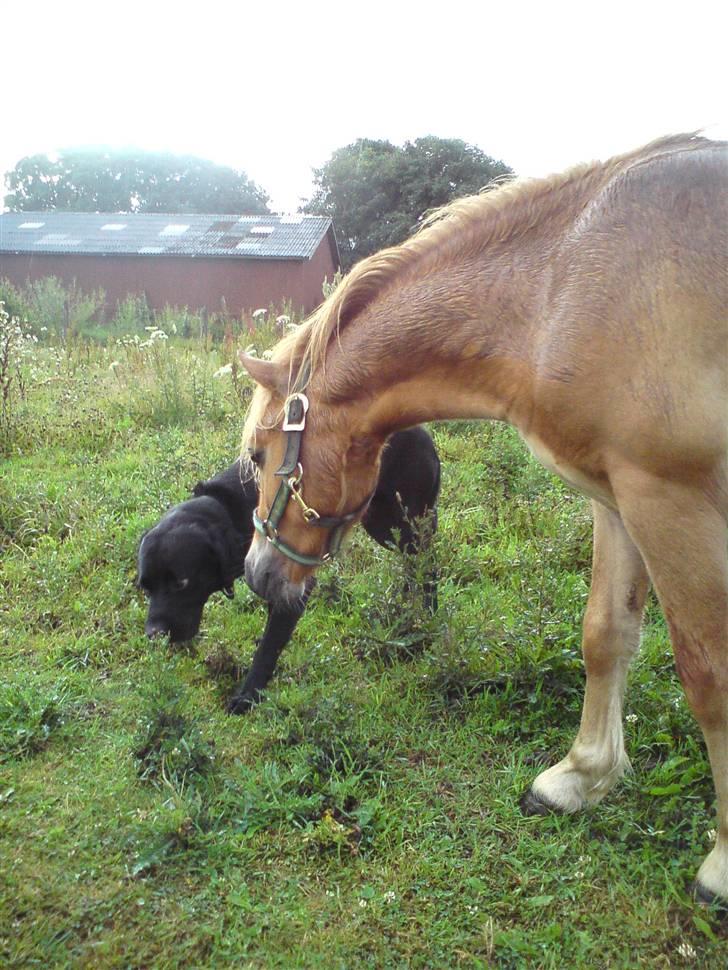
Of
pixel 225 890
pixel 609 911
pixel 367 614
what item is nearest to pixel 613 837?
pixel 609 911

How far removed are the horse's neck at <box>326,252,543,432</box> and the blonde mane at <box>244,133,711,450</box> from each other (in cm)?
6

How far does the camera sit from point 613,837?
7.95 ft

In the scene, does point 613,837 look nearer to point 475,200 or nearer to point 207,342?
point 475,200

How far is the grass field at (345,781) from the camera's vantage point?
2.03 m

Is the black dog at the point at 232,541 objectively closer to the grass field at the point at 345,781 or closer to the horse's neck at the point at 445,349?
the grass field at the point at 345,781

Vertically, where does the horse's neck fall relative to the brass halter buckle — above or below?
above

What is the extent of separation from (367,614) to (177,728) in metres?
1.20

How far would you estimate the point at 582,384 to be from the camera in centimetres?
191

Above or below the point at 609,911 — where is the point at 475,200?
above

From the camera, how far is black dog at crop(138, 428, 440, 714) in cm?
325

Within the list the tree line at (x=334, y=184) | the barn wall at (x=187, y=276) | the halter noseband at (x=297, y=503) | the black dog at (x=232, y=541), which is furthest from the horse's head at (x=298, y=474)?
the barn wall at (x=187, y=276)

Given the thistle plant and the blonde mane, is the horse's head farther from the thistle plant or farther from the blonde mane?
the thistle plant

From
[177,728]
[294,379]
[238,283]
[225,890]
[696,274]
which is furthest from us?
[238,283]

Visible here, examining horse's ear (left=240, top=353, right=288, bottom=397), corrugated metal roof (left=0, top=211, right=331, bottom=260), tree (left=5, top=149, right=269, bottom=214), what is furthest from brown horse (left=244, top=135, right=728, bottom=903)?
tree (left=5, top=149, right=269, bottom=214)
